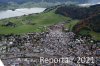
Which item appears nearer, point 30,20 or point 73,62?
point 73,62

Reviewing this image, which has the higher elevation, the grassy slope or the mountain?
the mountain

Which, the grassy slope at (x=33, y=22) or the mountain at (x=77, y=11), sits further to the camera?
the mountain at (x=77, y=11)

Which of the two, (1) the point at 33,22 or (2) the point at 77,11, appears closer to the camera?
(1) the point at 33,22

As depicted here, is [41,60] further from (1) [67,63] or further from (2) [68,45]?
(2) [68,45]

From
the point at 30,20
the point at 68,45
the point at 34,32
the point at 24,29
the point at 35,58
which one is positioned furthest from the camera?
the point at 30,20

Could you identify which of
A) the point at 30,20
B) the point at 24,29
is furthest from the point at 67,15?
the point at 24,29

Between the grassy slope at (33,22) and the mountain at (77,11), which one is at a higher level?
the mountain at (77,11)

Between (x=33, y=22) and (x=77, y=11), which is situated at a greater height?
(x=77, y=11)

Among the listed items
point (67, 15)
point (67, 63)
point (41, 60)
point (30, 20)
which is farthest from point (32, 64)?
point (67, 15)

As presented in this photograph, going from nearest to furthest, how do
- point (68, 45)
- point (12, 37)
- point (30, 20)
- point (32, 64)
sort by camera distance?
1. point (32, 64)
2. point (68, 45)
3. point (12, 37)
4. point (30, 20)

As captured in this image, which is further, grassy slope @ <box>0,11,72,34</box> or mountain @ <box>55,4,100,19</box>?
mountain @ <box>55,4,100,19</box>
